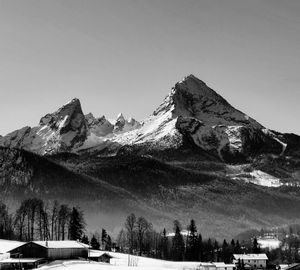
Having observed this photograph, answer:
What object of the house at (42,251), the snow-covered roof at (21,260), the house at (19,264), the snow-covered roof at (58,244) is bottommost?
the house at (19,264)

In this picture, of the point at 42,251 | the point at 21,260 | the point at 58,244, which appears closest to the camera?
the point at 21,260

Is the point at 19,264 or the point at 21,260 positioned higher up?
the point at 21,260

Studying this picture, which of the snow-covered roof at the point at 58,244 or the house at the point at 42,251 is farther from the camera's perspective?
the snow-covered roof at the point at 58,244

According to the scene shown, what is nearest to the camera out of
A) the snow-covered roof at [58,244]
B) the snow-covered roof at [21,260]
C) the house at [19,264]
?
the house at [19,264]

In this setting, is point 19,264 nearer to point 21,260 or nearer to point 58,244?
point 21,260

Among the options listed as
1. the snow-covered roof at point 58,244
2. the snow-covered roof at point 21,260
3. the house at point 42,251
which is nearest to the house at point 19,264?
the snow-covered roof at point 21,260

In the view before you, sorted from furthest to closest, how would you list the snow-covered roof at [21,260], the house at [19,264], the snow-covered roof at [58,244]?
1. the snow-covered roof at [58,244]
2. the snow-covered roof at [21,260]
3. the house at [19,264]

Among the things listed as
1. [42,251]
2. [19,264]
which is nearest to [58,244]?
[42,251]

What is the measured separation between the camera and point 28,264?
174125 mm

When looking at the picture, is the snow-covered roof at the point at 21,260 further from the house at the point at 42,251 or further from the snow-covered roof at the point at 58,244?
the snow-covered roof at the point at 58,244

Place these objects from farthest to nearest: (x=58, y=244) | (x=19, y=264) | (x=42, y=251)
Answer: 1. (x=58, y=244)
2. (x=42, y=251)
3. (x=19, y=264)

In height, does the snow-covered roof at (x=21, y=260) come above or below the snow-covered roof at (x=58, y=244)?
below

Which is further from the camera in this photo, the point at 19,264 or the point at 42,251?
the point at 42,251

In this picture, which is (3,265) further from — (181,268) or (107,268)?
(181,268)
